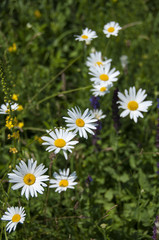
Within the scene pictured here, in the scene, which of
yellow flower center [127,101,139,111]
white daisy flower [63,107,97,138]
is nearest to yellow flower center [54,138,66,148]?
white daisy flower [63,107,97,138]

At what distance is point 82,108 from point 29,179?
683 millimetres

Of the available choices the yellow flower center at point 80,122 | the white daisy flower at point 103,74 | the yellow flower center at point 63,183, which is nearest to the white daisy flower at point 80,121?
the yellow flower center at point 80,122

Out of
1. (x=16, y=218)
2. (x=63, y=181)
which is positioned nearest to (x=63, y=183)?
(x=63, y=181)

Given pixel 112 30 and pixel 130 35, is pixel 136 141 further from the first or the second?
pixel 130 35

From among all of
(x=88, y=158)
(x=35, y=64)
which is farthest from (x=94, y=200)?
(x=35, y=64)

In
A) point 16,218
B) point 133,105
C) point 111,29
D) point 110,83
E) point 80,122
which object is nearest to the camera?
point 16,218

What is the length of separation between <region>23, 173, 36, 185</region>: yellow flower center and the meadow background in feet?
0.50

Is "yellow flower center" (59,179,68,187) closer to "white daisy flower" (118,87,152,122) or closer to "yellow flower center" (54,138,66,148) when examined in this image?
"yellow flower center" (54,138,66,148)

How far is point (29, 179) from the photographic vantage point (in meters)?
1.69

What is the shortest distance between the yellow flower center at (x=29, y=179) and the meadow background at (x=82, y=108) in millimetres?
153

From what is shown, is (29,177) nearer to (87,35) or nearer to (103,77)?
(103,77)

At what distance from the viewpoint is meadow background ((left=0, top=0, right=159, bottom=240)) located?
2113 mm

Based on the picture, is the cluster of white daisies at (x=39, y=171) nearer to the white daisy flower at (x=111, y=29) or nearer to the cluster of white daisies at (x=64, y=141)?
the cluster of white daisies at (x=64, y=141)

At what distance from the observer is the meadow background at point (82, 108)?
2.11m
